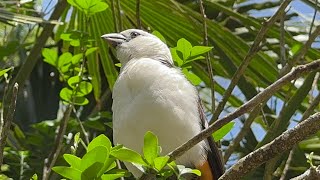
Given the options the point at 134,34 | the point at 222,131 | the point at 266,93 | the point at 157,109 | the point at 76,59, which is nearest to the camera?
the point at 266,93

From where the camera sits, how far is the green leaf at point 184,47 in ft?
7.21

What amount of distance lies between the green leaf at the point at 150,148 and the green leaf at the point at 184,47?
2.30ft

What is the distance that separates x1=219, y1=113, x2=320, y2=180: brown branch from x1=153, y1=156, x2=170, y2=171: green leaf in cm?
12

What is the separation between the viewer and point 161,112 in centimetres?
217

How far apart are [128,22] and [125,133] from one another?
0.95 meters

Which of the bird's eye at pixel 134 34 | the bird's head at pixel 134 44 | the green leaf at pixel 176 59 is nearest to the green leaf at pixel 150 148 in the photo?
the green leaf at pixel 176 59

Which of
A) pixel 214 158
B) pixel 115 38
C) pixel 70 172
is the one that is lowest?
pixel 214 158

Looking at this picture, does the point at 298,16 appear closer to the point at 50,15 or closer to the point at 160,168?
the point at 50,15

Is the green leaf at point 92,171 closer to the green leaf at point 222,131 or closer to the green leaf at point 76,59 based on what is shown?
the green leaf at point 222,131

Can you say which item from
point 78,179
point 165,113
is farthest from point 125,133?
point 78,179

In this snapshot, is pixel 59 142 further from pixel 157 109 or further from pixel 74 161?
pixel 74 161

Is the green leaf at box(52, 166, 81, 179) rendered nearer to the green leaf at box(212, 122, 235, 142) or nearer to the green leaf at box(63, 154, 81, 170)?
the green leaf at box(63, 154, 81, 170)

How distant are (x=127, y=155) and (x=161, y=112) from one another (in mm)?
680

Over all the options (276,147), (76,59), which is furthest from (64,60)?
(276,147)
